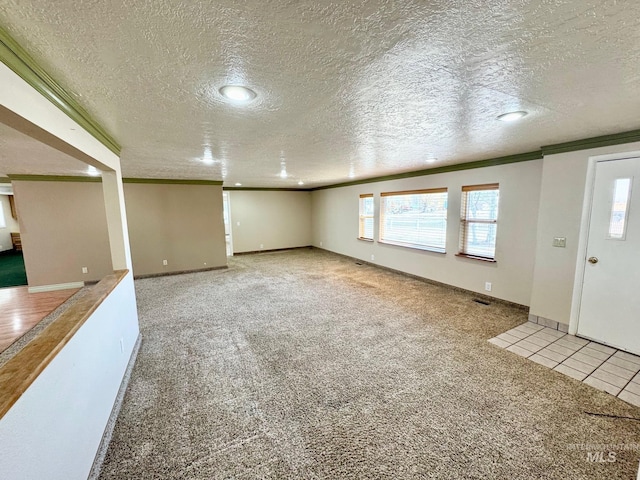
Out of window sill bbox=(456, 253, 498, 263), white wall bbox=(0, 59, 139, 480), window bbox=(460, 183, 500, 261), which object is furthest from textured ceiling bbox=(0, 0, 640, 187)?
window sill bbox=(456, 253, 498, 263)

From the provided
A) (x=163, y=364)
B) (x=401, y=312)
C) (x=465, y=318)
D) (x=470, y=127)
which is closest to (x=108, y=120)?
(x=163, y=364)

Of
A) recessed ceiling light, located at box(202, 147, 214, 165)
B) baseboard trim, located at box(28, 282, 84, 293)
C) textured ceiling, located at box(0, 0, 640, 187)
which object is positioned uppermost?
recessed ceiling light, located at box(202, 147, 214, 165)

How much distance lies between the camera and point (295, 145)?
2.93m

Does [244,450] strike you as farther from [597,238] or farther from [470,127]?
[597,238]

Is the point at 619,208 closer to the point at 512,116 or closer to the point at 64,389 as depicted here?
the point at 512,116

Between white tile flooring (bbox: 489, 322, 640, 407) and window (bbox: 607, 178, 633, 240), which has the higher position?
window (bbox: 607, 178, 633, 240)

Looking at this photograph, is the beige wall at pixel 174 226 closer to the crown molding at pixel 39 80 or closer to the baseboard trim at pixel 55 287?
the baseboard trim at pixel 55 287

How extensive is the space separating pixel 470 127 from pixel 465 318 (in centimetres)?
246

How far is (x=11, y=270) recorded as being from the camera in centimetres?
666

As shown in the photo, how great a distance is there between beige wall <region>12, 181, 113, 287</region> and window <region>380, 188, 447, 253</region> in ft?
20.0

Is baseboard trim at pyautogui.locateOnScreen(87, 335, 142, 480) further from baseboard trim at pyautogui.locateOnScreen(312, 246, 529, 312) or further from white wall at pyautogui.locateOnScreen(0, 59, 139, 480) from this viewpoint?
baseboard trim at pyautogui.locateOnScreen(312, 246, 529, 312)

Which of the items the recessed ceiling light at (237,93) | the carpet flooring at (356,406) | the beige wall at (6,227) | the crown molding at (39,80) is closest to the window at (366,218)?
the carpet flooring at (356,406)

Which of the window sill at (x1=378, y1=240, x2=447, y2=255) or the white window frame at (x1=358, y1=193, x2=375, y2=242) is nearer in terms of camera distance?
the window sill at (x1=378, y1=240, x2=447, y2=255)

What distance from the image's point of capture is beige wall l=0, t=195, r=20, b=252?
8.93 meters
